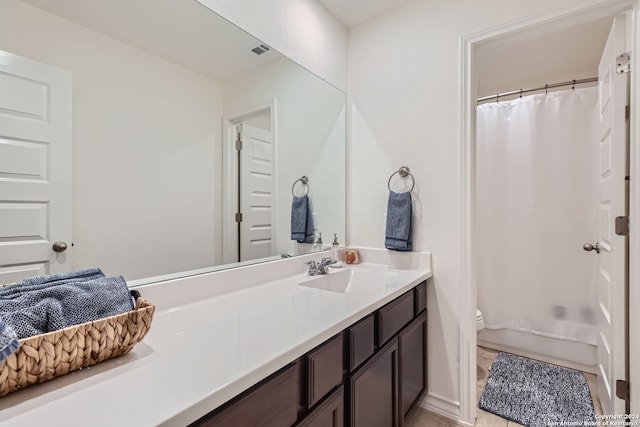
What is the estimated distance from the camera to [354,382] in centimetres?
106

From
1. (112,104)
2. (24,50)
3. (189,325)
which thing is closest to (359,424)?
(189,325)

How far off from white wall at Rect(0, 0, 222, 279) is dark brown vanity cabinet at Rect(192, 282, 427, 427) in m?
0.64

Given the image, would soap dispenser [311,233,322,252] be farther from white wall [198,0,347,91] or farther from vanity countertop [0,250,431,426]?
white wall [198,0,347,91]

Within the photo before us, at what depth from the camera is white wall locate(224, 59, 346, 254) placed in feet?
4.83

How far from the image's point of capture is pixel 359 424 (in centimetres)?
109

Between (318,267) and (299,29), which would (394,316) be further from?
(299,29)

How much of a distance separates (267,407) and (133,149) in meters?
0.90

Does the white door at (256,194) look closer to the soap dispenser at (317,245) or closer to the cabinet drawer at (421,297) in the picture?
the soap dispenser at (317,245)

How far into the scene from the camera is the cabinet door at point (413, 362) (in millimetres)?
1448

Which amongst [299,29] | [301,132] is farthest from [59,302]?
[299,29]

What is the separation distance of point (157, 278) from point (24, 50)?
0.75m

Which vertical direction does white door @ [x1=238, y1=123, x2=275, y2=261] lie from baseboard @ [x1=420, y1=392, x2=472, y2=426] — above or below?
above

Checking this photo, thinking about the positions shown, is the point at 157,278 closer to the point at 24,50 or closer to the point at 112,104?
the point at 112,104


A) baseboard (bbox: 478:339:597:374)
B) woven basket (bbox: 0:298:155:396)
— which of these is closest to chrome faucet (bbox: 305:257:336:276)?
woven basket (bbox: 0:298:155:396)
